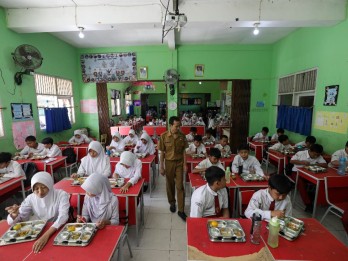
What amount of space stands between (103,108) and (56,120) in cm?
217

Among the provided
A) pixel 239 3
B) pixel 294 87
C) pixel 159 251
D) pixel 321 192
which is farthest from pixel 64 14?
pixel 294 87

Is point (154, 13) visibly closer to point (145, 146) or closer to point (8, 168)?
point (145, 146)

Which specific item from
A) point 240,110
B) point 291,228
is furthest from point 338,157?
point 240,110

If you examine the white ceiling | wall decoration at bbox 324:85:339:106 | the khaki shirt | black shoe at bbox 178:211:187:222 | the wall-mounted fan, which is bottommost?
black shoe at bbox 178:211:187:222

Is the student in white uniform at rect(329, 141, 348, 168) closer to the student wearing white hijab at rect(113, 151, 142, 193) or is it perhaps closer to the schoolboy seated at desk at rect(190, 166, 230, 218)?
the schoolboy seated at desk at rect(190, 166, 230, 218)

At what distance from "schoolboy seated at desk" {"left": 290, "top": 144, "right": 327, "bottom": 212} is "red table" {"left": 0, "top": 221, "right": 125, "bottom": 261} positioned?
3.79 meters

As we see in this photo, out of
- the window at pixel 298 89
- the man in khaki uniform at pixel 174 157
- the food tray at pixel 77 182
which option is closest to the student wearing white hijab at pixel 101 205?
the food tray at pixel 77 182

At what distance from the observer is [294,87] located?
6.45 m

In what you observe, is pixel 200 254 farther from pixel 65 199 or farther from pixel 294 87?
pixel 294 87

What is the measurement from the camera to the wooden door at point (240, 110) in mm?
8141

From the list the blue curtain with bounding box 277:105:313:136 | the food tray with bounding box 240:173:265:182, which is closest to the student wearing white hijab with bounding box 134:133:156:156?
the food tray with bounding box 240:173:265:182

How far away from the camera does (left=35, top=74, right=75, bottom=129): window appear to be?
20.2 feet

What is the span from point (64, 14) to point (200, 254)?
5545 millimetres

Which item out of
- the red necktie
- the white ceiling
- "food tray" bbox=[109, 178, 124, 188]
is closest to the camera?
the red necktie
